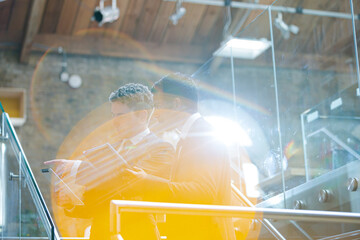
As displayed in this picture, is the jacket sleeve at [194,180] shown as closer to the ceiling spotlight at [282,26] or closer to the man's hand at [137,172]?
the man's hand at [137,172]

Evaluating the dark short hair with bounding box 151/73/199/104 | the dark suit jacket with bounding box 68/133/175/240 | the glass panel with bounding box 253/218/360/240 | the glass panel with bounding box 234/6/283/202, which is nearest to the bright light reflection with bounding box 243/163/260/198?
the glass panel with bounding box 234/6/283/202

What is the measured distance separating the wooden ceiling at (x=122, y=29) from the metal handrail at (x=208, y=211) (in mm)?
6278

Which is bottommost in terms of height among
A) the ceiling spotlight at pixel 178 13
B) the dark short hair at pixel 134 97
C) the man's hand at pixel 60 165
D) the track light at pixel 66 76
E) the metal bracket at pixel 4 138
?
the man's hand at pixel 60 165

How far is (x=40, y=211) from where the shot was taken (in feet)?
9.09

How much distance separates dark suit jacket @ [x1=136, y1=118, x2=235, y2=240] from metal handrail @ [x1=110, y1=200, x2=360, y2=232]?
98mm

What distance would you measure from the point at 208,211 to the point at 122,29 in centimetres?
750

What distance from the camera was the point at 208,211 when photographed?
6.46ft

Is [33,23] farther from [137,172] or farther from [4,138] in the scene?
[137,172]

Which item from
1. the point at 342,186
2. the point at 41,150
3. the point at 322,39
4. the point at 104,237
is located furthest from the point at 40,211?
the point at 41,150

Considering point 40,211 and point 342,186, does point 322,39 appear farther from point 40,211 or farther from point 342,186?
point 40,211

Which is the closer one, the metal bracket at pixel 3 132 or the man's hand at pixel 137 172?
the man's hand at pixel 137 172

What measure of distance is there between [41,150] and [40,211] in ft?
20.1

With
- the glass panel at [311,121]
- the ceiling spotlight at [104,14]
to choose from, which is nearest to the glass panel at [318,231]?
the glass panel at [311,121]

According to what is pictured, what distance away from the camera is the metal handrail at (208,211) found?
74.0 inches
